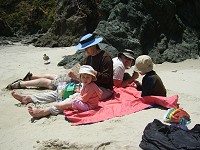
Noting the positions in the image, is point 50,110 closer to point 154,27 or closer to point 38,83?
point 38,83

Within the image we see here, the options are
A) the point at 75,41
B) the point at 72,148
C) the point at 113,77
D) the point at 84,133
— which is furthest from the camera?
the point at 75,41

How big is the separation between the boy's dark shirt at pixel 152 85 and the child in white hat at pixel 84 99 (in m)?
0.87

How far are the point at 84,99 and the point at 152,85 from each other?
1.22 meters

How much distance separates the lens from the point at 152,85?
205 inches

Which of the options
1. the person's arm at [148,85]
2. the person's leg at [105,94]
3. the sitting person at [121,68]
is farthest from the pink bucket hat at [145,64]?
the person's leg at [105,94]

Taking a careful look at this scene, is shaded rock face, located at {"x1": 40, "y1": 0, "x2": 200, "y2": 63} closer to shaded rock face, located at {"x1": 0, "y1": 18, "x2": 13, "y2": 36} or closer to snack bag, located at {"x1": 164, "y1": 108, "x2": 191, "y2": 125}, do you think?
snack bag, located at {"x1": 164, "y1": 108, "x2": 191, "y2": 125}

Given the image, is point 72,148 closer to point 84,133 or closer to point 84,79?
point 84,133

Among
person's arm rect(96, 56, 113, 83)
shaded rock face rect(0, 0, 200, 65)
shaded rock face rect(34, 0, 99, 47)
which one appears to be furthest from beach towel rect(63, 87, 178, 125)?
shaded rock face rect(34, 0, 99, 47)

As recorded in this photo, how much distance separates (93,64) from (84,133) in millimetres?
1551

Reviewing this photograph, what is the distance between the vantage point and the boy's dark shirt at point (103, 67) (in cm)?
532

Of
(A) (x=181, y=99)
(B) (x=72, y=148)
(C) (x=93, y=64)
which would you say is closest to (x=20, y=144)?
(B) (x=72, y=148)

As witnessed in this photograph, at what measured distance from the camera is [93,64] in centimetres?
546

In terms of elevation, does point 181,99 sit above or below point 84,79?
below

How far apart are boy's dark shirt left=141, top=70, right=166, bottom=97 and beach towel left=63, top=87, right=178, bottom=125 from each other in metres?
0.12
